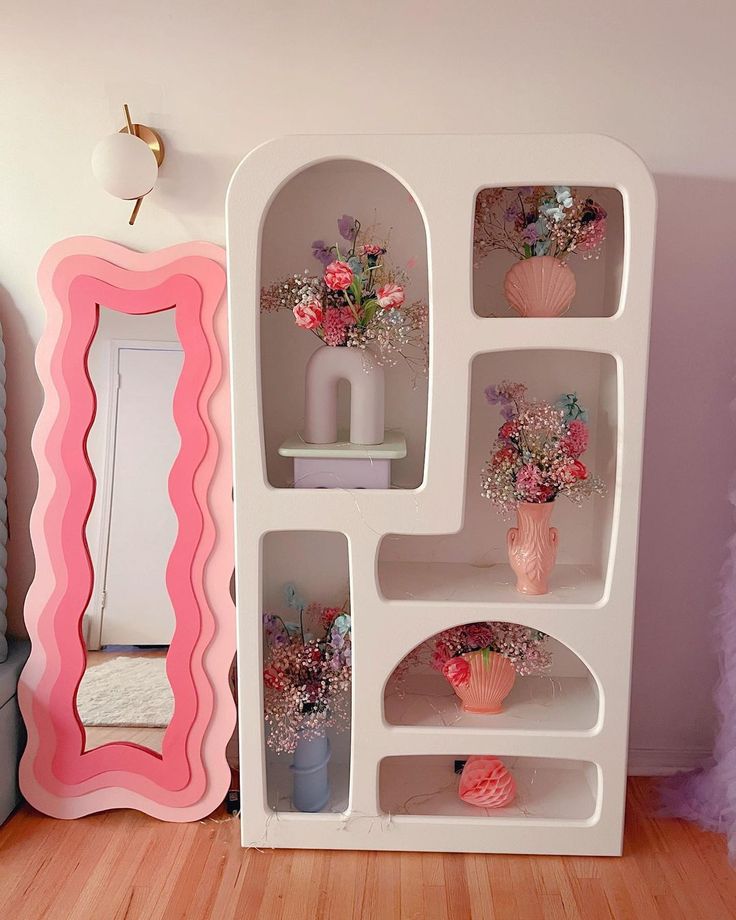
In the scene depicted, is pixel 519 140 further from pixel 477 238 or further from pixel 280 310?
pixel 280 310

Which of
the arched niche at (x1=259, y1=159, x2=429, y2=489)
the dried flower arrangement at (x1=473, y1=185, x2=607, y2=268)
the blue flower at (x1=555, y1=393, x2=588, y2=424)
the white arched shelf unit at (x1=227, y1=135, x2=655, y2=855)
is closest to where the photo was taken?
the white arched shelf unit at (x1=227, y1=135, x2=655, y2=855)

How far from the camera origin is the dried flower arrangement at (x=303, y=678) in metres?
2.29

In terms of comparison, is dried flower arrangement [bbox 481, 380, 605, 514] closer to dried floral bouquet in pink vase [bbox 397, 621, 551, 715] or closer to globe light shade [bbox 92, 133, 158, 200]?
dried floral bouquet in pink vase [bbox 397, 621, 551, 715]

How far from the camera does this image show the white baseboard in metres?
2.57

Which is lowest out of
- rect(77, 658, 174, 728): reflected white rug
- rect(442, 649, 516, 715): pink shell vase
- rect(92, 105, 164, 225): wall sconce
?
rect(77, 658, 174, 728): reflected white rug

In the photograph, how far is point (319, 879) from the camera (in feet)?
7.06

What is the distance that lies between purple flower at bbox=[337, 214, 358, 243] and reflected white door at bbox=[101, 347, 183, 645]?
0.54m

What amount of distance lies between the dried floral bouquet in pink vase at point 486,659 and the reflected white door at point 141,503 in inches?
30.0

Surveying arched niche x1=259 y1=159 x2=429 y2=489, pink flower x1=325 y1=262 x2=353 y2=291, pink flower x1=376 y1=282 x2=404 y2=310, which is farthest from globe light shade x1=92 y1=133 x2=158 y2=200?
pink flower x1=376 y1=282 x2=404 y2=310

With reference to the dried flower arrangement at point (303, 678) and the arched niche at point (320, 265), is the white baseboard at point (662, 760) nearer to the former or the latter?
the dried flower arrangement at point (303, 678)

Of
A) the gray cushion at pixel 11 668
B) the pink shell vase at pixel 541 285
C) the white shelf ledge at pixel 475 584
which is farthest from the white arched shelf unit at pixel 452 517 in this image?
the gray cushion at pixel 11 668

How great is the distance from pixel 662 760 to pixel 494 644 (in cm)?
73

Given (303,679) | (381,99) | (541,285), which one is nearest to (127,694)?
(303,679)

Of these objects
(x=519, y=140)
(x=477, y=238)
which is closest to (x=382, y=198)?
(x=477, y=238)
